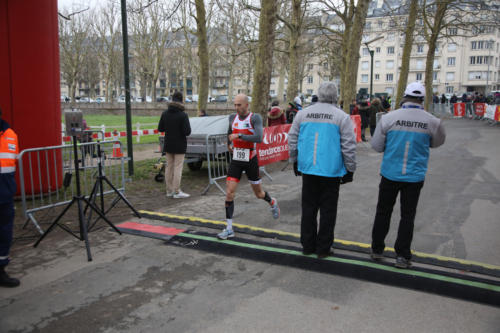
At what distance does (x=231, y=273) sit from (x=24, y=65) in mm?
6004

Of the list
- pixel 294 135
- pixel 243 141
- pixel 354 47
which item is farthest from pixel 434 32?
pixel 294 135

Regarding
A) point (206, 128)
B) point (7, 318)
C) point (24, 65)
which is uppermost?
point (24, 65)

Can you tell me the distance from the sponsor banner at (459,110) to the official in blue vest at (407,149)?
35.2 metres

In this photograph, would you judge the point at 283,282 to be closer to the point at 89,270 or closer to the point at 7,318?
the point at 89,270

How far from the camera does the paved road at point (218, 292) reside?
12.0 feet

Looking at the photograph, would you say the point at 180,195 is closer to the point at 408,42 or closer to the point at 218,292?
the point at 218,292

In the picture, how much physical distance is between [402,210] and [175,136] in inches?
201

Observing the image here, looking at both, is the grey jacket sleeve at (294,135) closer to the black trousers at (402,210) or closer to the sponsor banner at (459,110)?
the black trousers at (402,210)

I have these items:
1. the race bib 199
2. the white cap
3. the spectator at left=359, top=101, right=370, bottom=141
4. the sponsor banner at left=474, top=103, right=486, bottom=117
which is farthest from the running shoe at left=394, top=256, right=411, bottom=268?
the sponsor banner at left=474, top=103, right=486, bottom=117

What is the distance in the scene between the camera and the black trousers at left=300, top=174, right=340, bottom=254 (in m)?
5.02

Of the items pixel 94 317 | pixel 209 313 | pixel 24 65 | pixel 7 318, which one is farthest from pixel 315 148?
pixel 24 65

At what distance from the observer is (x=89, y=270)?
4.90 m

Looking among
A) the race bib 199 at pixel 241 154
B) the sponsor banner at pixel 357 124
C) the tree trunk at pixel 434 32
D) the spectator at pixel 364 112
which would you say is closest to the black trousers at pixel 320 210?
the race bib 199 at pixel 241 154

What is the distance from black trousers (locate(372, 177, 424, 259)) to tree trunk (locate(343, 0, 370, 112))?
19.0 meters
